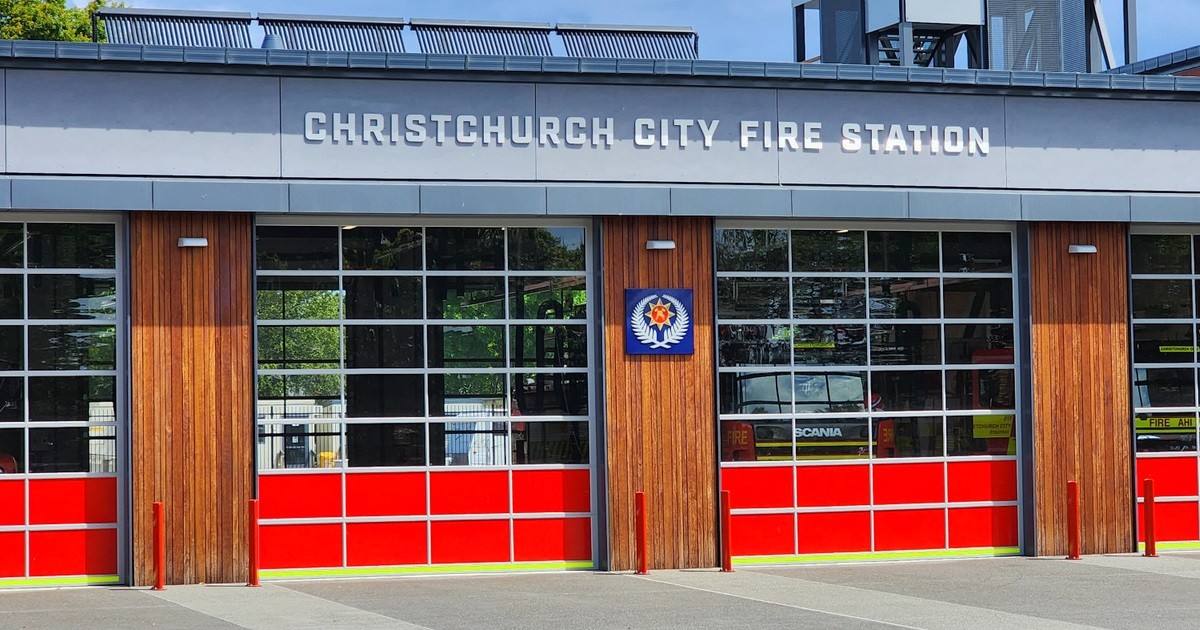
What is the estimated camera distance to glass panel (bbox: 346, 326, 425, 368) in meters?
15.1

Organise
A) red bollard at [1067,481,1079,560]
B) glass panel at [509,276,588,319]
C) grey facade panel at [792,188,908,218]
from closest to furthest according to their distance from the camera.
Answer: glass panel at [509,276,588,319] < grey facade panel at [792,188,908,218] < red bollard at [1067,481,1079,560]

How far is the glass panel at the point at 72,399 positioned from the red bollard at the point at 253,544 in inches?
69.4

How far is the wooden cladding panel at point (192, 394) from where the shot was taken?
14375 mm

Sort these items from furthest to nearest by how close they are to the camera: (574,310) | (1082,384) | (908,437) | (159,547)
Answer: (1082,384), (908,437), (574,310), (159,547)

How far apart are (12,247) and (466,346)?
4485 millimetres

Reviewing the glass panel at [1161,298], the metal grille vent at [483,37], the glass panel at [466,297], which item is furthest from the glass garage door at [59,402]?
the glass panel at [1161,298]

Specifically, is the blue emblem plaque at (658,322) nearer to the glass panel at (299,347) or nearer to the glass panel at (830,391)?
the glass panel at (830,391)

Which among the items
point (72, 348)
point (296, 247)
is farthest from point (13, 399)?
point (296, 247)

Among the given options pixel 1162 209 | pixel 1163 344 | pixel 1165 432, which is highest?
pixel 1162 209

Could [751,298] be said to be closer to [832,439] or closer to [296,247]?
[832,439]

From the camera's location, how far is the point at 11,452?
14414mm

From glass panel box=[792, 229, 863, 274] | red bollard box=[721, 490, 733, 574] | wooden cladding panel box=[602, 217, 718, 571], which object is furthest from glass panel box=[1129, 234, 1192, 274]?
red bollard box=[721, 490, 733, 574]

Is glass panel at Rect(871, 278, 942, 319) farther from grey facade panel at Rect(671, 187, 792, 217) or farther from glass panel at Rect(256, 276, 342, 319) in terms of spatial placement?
glass panel at Rect(256, 276, 342, 319)

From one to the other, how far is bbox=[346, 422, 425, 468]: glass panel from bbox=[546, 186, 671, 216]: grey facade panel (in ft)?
8.70
